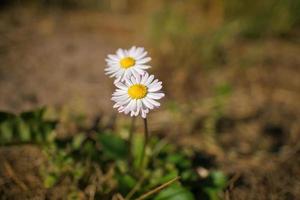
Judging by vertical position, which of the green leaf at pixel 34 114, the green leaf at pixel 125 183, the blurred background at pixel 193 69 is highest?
the blurred background at pixel 193 69

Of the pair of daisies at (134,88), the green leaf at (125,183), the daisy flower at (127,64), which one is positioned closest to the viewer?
the pair of daisies at (134,88)

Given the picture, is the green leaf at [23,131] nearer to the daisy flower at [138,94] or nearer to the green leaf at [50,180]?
the green leaf at [50,180]

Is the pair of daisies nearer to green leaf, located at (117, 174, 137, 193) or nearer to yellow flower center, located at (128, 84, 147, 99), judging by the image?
yellow flower center, located at (128, 84, 147, 99)

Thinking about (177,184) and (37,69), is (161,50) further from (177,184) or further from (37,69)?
(177,184)

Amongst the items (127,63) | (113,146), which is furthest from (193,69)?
(127,63)

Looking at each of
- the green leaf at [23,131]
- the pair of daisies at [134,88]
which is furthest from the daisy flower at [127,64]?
the green leaf at [23,131]

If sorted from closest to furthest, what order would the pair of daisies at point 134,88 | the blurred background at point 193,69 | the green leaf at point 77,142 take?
the pair of daisies at point 134,88
the green leaf at point 77,142
the blurred background at point 193,69

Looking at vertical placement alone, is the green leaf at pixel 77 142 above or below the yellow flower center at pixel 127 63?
below
